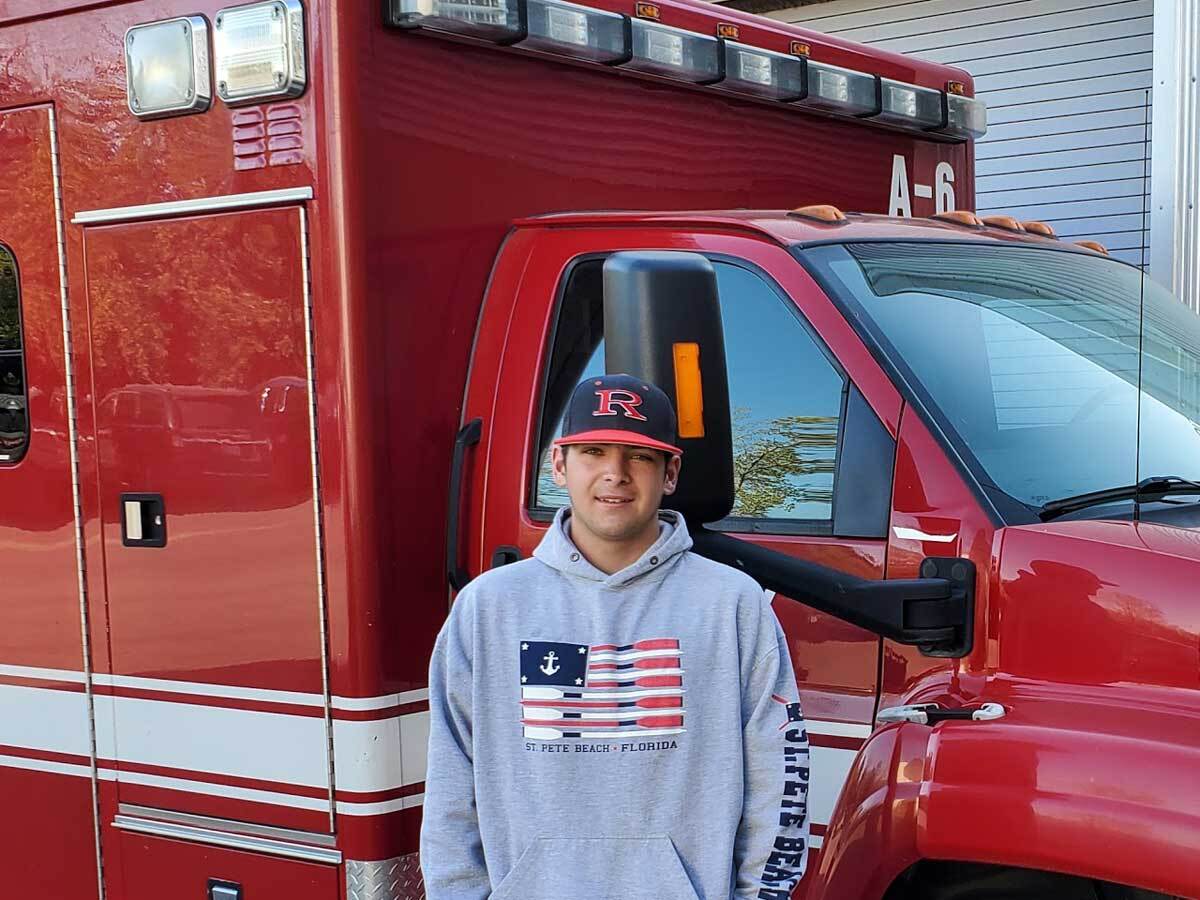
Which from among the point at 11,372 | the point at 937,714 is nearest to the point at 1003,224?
the point at 937,714

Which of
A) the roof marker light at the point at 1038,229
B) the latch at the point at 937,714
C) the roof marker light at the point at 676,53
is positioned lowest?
the latch at the point at 937,714

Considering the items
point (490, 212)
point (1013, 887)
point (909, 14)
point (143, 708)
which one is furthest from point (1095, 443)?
point (909, 14)

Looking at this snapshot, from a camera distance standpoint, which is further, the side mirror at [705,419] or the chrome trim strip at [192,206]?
the chrome trim strip at [192,206]

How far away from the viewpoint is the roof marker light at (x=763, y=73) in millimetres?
4203

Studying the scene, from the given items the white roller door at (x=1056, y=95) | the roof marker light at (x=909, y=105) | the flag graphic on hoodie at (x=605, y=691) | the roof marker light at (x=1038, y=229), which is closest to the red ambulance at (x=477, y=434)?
the roof marker light at (x=1038, y=229)

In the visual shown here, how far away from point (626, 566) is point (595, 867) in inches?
16.8

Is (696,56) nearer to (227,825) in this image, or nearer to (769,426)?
(769,426)

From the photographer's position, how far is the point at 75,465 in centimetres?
388

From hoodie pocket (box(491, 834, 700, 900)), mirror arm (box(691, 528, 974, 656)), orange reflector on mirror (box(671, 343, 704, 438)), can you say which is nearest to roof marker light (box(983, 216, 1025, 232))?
mirror arm (box(691, 528, 974, 656))

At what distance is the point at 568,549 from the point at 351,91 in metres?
1.45

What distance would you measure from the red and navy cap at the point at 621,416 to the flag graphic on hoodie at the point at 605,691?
30cm

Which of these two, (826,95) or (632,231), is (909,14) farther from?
(632,231)

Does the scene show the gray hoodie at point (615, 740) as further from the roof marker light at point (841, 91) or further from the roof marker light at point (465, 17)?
the roof marker light at point (841, 91)

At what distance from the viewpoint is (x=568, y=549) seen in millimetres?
2371
